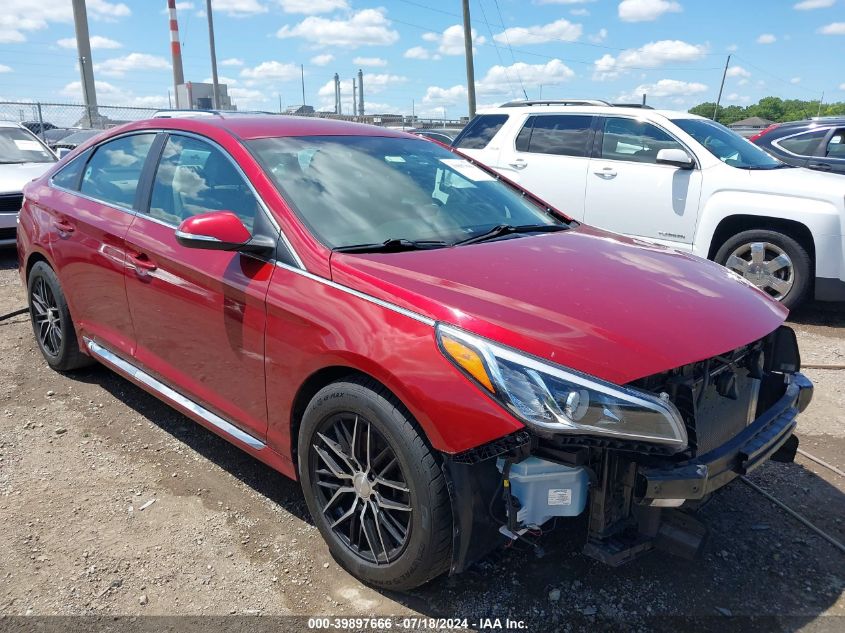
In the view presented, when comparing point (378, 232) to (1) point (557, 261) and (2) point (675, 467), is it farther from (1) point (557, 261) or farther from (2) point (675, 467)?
(2) point (675, 467)

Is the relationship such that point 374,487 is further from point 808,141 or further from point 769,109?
point 769,109

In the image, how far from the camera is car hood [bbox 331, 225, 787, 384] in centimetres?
214

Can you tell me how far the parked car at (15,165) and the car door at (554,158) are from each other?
580 cm

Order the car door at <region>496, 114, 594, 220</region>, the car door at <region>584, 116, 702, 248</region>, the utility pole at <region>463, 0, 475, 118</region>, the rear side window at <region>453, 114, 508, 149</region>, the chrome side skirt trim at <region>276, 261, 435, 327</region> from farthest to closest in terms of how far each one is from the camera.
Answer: the utility pole at <region>463, 0, 475, 118</region> < the rear side window at <region>453, 114, 508, 149</region> < the car door at <region>496, 114, 594, 220</region> < the car door at <region>584, 116, 702, 248</region> < the chrome side skirt trim at <region>276, 261, 435, 327</region>

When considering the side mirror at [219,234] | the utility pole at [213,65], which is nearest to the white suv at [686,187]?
the side mirror at [219,234]

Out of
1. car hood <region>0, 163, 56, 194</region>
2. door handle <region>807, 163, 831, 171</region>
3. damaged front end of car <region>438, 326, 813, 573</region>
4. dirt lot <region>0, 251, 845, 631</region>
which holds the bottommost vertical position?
dirt lot <region>0, 251, 845, 631</region>

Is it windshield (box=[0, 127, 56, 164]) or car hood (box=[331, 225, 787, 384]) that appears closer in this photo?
car hood (box=[331, 225, 787, 384])

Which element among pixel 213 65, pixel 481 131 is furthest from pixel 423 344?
pixel 213 65

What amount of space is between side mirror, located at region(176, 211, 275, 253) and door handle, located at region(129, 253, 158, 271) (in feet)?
2.23

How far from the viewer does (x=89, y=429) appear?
3.91m

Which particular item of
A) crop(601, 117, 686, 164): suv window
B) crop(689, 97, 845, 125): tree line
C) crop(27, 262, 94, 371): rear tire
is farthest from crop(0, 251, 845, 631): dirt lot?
crop(689, 97, 845, 125): tree line

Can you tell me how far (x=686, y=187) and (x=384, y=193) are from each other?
4389 mm

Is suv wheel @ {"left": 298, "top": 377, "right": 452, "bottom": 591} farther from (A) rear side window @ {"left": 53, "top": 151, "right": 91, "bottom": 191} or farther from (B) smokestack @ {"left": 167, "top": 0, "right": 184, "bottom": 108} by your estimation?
(B) smokestack @ {"left": 167, "top": 0, "right": 184, "bottom": 108}

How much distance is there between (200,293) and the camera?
3023mm
